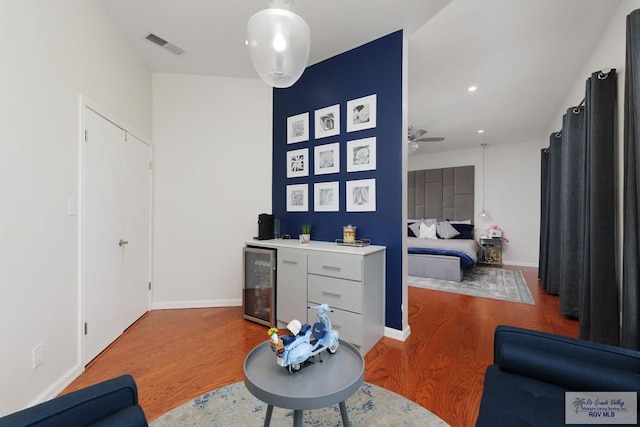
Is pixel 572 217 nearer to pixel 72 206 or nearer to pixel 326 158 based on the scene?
pixel 326 158

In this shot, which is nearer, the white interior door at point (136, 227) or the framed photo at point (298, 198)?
the white interior door at point (136, 227)

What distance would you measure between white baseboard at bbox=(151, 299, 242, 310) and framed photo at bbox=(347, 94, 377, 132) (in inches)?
99.2

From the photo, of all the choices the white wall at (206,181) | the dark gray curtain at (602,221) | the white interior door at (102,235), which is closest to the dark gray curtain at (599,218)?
the dark gray curtain at (602,221)

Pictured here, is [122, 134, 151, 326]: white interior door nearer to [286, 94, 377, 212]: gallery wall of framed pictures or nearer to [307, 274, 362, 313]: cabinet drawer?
[286, 94, 377, 212]: gallery wall of framed pictures

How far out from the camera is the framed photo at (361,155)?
8.87 ft

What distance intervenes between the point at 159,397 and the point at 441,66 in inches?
159

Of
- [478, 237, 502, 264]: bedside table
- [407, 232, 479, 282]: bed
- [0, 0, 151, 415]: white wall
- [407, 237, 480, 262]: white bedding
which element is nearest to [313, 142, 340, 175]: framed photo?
[0, 0, 151, 415]: white wall

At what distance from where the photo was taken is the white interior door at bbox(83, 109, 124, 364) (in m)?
Answer: 2.17

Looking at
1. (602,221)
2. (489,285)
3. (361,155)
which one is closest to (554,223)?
(489,285)

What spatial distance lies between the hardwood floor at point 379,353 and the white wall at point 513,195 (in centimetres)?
308

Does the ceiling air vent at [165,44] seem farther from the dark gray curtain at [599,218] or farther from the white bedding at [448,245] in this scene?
the white bedding at [448,245]

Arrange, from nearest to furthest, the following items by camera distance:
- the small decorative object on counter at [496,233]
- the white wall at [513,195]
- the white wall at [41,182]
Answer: the white wall at [41,182], the white wall at [513,195], the small decorative object on counter at [496,233]

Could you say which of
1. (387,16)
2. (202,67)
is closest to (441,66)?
(387,16)

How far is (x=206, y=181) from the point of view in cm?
342
